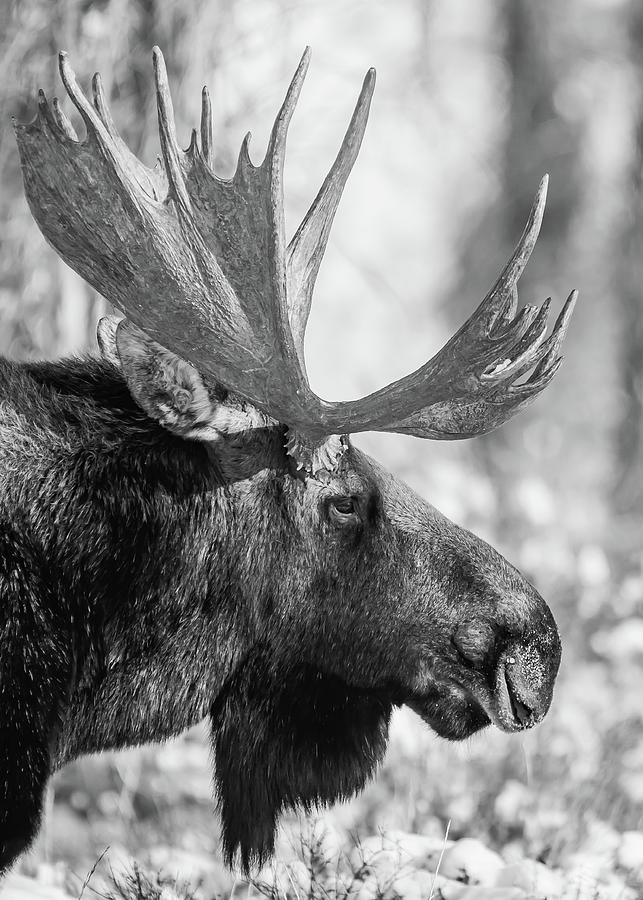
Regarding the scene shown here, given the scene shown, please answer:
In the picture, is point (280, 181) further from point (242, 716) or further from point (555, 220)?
point (555, 220)

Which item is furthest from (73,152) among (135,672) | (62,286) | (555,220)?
(555,220)

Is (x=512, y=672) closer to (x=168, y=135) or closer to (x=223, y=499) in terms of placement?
(x=223, y=499)

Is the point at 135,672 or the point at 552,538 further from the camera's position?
the point at 552,538

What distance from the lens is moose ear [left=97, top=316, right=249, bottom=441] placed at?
277cm

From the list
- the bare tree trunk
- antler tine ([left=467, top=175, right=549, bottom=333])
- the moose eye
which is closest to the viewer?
antler tine ([left=467, top=175, right=549, bottom=333])

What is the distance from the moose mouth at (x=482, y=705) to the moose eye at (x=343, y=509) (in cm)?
40

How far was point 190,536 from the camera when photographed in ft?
9.22

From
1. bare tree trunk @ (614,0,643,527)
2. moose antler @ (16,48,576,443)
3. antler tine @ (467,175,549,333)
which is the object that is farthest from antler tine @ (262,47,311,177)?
bare tree trunk @ (614,0,643,527)

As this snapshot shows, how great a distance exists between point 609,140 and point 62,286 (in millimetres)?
10976

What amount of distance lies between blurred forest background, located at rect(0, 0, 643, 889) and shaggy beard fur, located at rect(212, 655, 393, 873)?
0.34m

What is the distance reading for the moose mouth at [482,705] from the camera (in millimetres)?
2768

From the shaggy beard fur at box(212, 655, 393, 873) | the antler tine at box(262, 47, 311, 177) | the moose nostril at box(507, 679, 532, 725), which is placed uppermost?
the antler tine at box(262, 47, 311, 177)

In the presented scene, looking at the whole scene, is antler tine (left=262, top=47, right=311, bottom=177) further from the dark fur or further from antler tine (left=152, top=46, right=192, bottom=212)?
the dark fur

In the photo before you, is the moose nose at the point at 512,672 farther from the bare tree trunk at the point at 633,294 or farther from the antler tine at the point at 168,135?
the bare tree trunk at the point at 633,294
